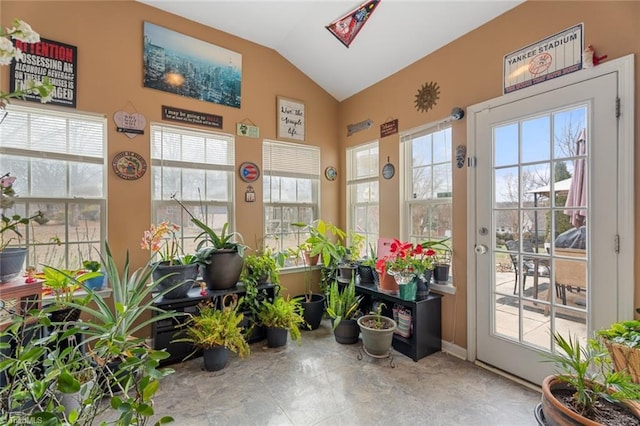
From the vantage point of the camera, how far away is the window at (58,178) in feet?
7.18

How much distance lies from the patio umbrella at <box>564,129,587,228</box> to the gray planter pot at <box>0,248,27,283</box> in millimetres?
3509

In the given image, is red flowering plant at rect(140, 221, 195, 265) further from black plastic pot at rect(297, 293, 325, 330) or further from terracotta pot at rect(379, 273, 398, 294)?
terracotta pot at rect(379, 273, 398, 294)

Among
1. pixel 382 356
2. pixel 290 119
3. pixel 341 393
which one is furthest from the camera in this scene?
pixel 290 119

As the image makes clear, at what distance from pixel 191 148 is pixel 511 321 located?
3160 millimetres

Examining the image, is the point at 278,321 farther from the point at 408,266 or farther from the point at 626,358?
the point at 626,358

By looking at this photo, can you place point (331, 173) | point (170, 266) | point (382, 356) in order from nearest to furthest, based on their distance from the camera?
point (170, 266) < point (382, 356) < point (331, 173)

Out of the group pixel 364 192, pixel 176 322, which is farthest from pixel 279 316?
pixel 364 192

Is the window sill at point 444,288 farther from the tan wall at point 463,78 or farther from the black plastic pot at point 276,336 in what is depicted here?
the black plastic pot at point 276,336

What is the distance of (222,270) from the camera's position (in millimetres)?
2594

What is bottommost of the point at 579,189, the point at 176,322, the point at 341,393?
the point at 341,393

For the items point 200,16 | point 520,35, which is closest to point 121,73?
point 200,16

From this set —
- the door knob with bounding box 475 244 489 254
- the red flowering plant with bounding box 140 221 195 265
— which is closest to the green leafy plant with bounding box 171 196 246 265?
the red flowering plant with bounding box 140 221 195 265

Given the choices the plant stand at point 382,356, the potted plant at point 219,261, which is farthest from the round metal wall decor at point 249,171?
the plant stand at point 382,356

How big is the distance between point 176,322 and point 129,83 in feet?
6.90
